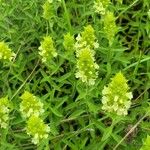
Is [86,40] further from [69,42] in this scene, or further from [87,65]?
[87,65]

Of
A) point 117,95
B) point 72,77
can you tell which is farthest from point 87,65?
point 72,77

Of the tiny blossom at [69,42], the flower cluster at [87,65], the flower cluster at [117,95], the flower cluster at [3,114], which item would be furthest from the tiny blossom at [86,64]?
the flower cluster at [3,114]

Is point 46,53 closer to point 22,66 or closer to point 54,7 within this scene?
point 22,66

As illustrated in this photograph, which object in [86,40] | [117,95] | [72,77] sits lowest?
[72,77]

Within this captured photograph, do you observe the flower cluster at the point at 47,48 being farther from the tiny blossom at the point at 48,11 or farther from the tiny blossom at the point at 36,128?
the tiny blossom at the point at 36,128

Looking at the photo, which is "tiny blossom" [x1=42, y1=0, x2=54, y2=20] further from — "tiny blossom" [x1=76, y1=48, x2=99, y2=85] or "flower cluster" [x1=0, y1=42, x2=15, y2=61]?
"tiny blossom" [x1=76, y1=48, x2=99, y2=85]

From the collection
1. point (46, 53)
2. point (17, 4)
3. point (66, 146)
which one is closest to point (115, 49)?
point (46, 53)
